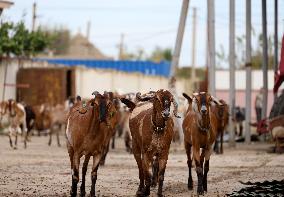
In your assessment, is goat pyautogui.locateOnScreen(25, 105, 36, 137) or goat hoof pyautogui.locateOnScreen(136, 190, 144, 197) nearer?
goat hoof pyautogui.locateOnScreen(136, 190, 144, 197)

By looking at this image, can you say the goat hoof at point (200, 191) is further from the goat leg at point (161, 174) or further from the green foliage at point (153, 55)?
the green foliage at point (153, 55)

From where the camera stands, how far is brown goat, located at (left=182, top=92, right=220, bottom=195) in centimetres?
1723

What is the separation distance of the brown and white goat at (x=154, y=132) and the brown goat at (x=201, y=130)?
40.0 inches

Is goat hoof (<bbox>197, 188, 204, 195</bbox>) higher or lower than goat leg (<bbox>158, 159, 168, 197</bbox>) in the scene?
lower

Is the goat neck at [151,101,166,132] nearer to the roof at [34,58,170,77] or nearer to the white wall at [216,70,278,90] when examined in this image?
the white wall at [216,70,278,90]

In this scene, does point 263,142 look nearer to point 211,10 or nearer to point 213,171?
point 211,10

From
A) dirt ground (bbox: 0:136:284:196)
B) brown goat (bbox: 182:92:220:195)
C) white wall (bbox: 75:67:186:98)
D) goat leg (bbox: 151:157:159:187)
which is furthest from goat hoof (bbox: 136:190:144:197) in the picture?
white wall (bbox: 75:67:186:98)

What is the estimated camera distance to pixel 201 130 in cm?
1767

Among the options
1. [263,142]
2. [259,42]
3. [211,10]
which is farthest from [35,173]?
[259,42]

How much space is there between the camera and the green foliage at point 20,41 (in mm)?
54547

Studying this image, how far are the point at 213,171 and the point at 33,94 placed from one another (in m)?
29.2

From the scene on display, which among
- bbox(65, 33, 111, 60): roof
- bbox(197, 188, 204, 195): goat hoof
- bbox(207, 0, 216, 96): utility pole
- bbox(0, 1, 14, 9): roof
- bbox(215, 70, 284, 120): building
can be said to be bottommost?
bbox(197, 188, 204, 195): goat hoof

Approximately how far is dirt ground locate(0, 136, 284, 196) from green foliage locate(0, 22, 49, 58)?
2194 cm

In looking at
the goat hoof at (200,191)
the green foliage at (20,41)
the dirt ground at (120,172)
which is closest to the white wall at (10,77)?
the green foliage at (20,41)
